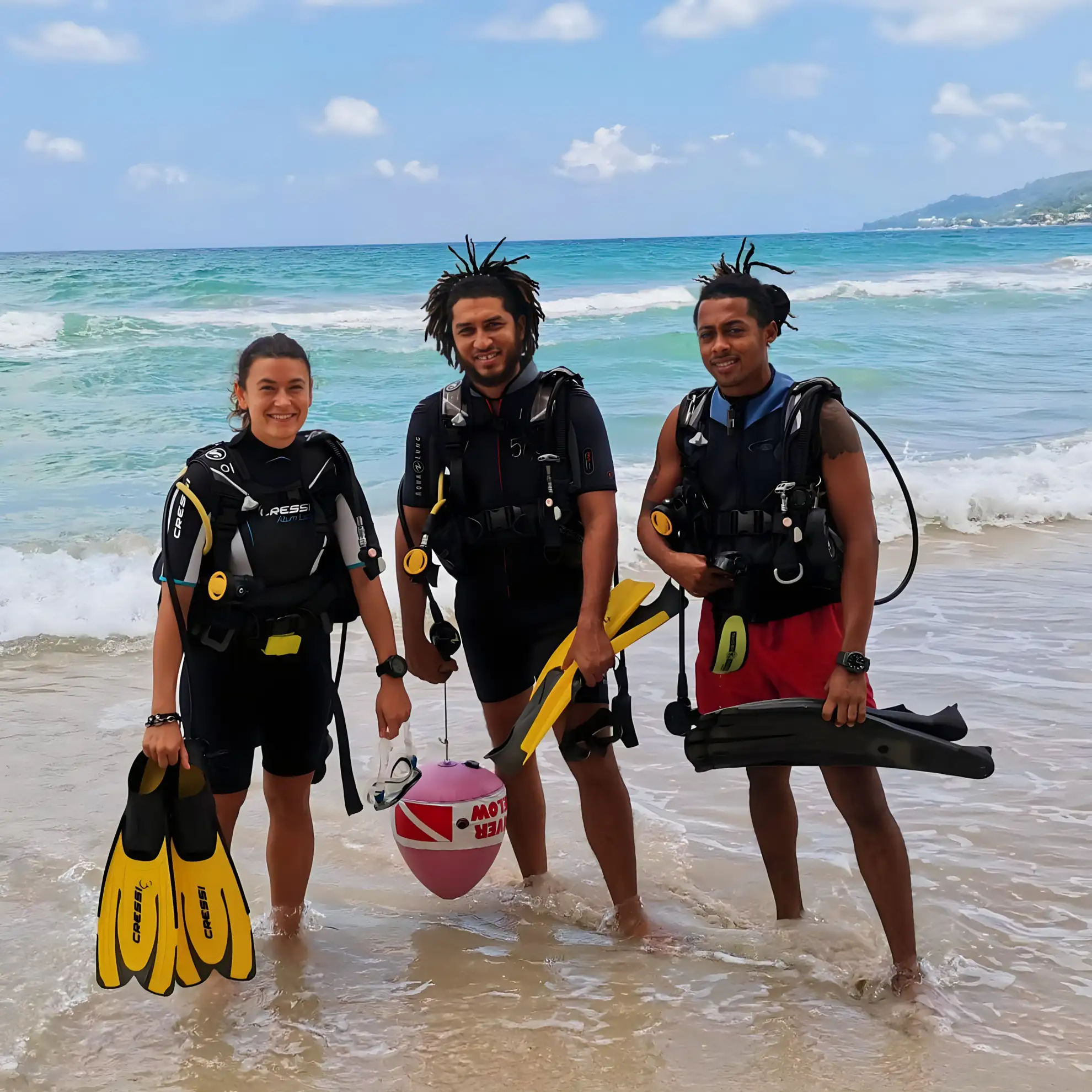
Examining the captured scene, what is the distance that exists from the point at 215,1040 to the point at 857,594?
1967 millimetres

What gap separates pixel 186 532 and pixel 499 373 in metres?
0.93

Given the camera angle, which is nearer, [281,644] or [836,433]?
[836,433]

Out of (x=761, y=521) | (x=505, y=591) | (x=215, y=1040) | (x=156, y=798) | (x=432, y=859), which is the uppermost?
(x=761, y=521)

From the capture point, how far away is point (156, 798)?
304 cm

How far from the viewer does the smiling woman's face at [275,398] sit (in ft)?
10.2

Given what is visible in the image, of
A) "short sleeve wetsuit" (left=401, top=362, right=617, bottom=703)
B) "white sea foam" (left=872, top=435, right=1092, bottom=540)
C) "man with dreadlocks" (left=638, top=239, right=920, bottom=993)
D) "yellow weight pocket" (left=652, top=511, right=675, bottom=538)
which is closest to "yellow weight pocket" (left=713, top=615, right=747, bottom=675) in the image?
"man with dreadlocks" (left=638, top=239, right=920, bottom=993)

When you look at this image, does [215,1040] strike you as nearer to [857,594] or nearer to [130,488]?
[857,594]

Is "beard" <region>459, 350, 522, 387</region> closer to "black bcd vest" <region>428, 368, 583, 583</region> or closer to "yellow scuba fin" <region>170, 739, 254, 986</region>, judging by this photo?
"black bcd vest" <region>428, 368, 583, 583</region>

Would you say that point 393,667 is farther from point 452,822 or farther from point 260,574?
point 452,822

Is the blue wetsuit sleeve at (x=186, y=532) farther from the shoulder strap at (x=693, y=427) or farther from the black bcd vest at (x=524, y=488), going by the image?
the shoulder strap at (x=693, y=427)

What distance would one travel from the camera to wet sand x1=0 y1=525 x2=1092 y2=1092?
114 inches

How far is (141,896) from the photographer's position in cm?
302

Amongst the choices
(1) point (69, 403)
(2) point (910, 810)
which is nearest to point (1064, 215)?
(1) point (69, 403)

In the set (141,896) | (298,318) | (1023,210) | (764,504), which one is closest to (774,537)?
(764,504)
